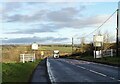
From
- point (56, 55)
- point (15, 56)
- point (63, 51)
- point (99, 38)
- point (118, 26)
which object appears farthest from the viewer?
point (63, 51)

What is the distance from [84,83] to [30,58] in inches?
1512

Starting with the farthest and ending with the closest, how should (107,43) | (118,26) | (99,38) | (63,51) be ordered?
(63,51), (107,43), (99,38), (118,26)

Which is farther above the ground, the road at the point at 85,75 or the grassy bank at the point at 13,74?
the grassy bank at the point at 13,74

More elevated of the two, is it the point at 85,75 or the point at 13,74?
the point at 13,74

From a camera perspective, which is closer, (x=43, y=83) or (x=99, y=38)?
(x=43, y=83)

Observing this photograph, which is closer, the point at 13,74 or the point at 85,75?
the point at 13,74

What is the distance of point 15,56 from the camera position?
217 ft

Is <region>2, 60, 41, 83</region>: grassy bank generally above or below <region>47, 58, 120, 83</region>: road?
above

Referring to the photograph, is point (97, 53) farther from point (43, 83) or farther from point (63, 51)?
point (63, 51)

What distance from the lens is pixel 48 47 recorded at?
18375cm

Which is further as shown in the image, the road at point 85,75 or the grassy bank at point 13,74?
the road at point 85,75

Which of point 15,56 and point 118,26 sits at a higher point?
point 118,26

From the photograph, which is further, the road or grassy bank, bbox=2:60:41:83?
the road

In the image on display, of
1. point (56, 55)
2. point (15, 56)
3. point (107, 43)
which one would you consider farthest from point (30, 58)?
point (56, 55)
